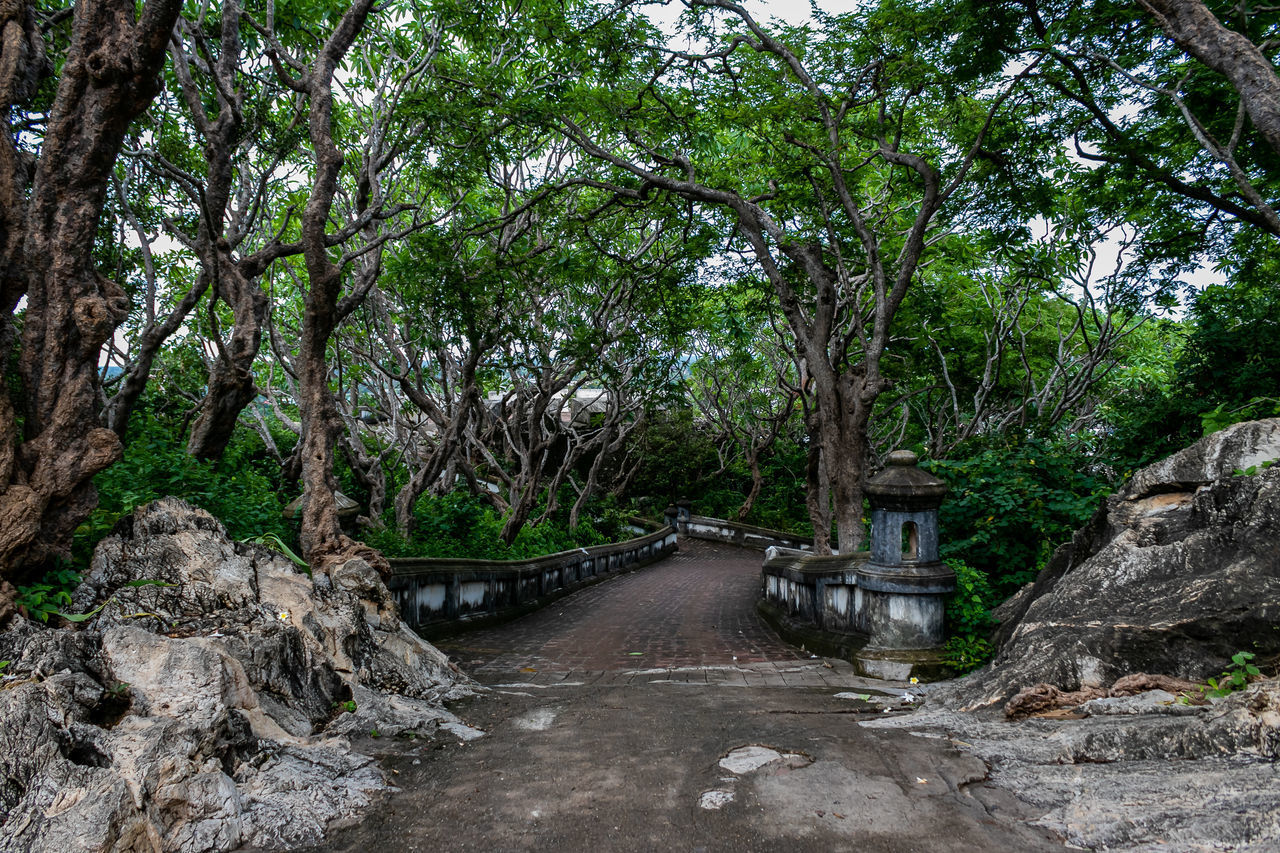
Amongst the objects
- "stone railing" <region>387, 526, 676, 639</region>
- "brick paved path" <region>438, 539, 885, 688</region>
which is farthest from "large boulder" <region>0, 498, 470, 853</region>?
"stone railing" <region>387, 526, 676, 639</region>

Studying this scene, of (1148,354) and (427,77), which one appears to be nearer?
(427,77)

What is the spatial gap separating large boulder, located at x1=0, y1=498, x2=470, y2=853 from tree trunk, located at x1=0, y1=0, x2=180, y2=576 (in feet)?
1.80

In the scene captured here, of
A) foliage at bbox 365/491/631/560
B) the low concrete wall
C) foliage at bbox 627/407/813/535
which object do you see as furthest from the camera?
foliage at bbox 627/407/813/535

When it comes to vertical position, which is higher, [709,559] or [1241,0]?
[1241,0]

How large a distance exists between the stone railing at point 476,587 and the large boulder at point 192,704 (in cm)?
305

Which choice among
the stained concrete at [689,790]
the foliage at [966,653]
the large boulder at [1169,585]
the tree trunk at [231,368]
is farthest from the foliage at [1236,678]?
the tree trunk at [231,368]

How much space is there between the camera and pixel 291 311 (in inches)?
675

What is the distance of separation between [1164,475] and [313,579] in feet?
21.6

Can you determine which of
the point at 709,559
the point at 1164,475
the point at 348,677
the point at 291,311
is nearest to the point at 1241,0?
the point at 1164,475

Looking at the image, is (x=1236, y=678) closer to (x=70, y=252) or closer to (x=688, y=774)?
(x=688, y=774)

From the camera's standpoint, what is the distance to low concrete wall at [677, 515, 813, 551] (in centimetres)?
2642

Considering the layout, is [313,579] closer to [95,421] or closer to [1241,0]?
[95,421]

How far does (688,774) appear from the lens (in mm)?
4270

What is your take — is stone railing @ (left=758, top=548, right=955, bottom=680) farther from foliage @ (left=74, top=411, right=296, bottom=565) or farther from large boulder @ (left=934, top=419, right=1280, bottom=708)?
foliage @ (left=74, top=411, right=296, bottom=565)
